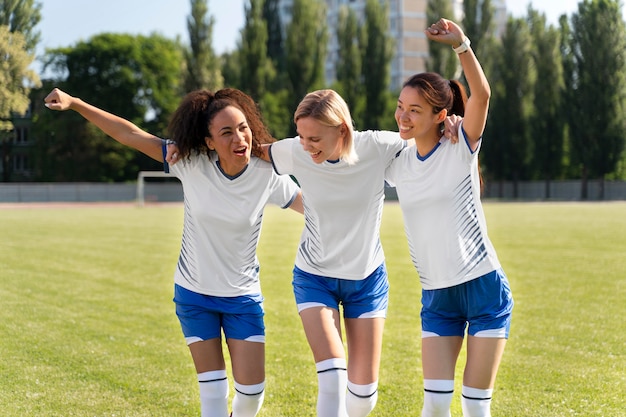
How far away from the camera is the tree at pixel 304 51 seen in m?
57.9

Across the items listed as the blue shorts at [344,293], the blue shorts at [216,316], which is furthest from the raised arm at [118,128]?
the blue shorts at [344,293]

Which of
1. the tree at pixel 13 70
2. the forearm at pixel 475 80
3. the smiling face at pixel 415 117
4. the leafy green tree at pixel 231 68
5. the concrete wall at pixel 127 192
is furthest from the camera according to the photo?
the leafy green tree at pixel 231 68

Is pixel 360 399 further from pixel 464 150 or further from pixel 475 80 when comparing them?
pixel 475 80

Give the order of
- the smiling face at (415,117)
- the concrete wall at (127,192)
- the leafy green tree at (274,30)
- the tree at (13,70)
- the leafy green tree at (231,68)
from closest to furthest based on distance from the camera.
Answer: the smiling face at (415,117) → the tree at (13,70) → the concrete wall at (127,192) → the leafy green tree at (231,68) → the leafy green tree at (274,30)

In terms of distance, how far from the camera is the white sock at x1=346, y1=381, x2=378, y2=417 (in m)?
4.38

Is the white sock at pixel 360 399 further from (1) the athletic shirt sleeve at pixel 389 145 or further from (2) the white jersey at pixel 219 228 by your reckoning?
(1) the athletic shirt sleeve at pixel 389 145

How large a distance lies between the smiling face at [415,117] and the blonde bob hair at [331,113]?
297 millimetres

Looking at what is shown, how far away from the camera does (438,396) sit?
12.8ft

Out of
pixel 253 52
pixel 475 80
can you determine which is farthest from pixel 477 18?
pixel 475 80

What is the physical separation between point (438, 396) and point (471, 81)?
1.58 meters

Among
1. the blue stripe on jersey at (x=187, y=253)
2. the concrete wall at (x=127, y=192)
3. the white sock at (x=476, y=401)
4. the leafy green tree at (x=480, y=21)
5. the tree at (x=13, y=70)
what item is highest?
the leafy green tree at (x=480, y=21)

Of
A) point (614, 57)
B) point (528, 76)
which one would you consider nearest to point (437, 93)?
point (614, 57)

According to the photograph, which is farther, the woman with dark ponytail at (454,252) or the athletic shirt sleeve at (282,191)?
the athletic shirt sleeve at (282,191)

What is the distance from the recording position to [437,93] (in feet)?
13.2
